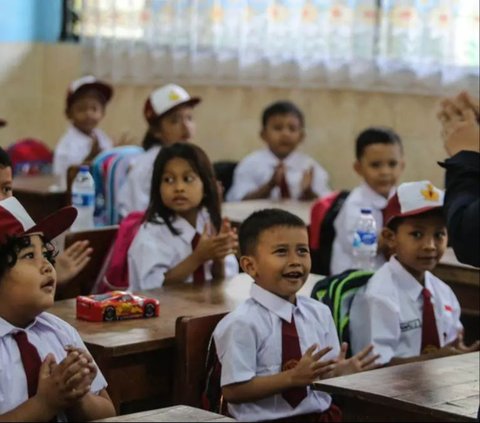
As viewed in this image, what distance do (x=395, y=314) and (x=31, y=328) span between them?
177cm

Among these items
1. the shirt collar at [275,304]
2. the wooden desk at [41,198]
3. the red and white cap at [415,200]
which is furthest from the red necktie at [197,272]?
the wooden desk at [41,198]

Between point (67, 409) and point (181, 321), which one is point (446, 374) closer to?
point (181, 321)

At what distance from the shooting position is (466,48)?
730 centimetres

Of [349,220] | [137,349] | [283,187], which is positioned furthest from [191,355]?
[283,187]

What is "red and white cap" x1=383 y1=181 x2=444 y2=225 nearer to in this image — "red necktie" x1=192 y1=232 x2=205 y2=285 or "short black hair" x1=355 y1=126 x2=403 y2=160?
"red necktie" x1=192 y1=232 x2=205 y2=285

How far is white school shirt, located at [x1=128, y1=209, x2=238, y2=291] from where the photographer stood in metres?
4.88

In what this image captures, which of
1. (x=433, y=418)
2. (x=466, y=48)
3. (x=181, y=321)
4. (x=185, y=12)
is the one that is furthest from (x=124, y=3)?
(x=433, y=418)

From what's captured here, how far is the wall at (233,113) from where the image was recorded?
770 cm

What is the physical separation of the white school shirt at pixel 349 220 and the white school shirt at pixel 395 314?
3.84 feet

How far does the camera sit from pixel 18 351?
9.55 ft

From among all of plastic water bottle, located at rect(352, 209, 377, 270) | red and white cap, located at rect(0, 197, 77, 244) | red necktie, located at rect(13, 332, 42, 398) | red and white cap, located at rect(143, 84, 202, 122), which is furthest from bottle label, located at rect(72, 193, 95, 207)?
red necktie, located at rect(13, 332, 42, 398)

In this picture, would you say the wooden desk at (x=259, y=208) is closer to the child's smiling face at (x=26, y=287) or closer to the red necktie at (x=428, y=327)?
the red necktie at (x=428, y=327)

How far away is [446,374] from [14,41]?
694 cm

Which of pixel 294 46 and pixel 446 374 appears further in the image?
pixel 294 46
